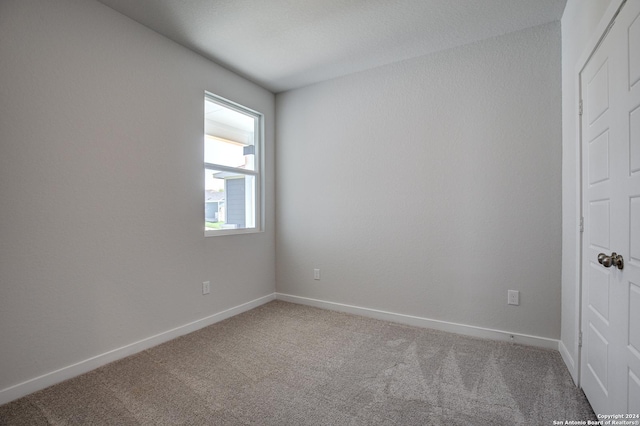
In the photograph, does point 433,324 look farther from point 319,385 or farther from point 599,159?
point 599,159

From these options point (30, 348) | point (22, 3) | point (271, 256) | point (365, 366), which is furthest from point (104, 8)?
point (365, 366)

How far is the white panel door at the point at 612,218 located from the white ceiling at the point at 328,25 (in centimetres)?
96

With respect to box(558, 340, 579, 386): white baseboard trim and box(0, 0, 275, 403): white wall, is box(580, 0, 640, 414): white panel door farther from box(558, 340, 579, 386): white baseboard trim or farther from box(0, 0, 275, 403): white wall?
box(0, 0, 275, 403): white wall

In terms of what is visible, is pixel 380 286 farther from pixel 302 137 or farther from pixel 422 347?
pixel 302 137

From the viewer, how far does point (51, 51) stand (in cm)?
208

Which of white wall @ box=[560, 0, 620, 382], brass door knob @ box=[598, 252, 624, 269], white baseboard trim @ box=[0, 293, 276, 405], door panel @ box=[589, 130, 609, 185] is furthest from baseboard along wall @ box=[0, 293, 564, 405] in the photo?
door panel @ box=[589, 130, 609, 185]

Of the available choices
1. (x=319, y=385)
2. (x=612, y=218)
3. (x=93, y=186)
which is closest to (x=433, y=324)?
(x=319, y=385)

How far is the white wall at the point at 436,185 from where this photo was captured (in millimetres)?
2566

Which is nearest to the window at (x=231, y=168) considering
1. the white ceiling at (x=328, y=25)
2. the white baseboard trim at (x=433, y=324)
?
the white ceiling at (x=328, y=25)

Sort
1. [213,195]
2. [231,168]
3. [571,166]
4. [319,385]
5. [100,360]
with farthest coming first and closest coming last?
[231,168], [213,195], [100,360], [571,166], [319,385]

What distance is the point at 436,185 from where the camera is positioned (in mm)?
2988

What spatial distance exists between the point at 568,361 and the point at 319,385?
174 centimetres

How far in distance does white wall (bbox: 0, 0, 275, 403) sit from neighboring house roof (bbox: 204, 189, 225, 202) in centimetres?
15

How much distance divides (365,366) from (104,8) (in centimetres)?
323
